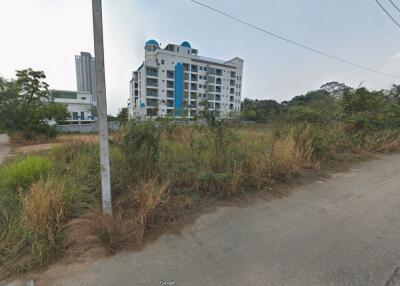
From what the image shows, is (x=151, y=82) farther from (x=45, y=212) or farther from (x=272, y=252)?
(x=272, y=252)

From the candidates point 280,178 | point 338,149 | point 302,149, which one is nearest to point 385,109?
point 338,149

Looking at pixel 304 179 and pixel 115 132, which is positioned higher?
pixel 115 132

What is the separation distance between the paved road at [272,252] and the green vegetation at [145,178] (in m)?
0.29

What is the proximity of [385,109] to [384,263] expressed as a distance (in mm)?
8538

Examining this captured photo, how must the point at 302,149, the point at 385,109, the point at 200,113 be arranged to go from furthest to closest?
1. the point at 385,109
2. the point at 302,149
3. the point at 200,113

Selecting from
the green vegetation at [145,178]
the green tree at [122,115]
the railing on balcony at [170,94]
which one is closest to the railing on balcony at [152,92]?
the railing on balcony at [170,94]

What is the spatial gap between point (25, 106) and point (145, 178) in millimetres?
13914

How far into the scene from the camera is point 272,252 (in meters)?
1.78

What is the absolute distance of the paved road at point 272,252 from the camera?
1.47m

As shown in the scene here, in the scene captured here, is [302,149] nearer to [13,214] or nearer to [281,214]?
[281,214]

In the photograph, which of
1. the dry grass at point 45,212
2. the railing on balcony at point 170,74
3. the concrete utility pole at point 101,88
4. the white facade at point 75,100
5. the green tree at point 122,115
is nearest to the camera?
the dry grass at point 45,212

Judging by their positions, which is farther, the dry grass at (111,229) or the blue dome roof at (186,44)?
the blue dome roof at (186,44)

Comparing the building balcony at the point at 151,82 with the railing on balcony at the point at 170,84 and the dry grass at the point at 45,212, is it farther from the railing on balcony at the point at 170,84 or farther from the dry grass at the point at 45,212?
the dry grass at the point at 45,212

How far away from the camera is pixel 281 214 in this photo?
8.21ft
